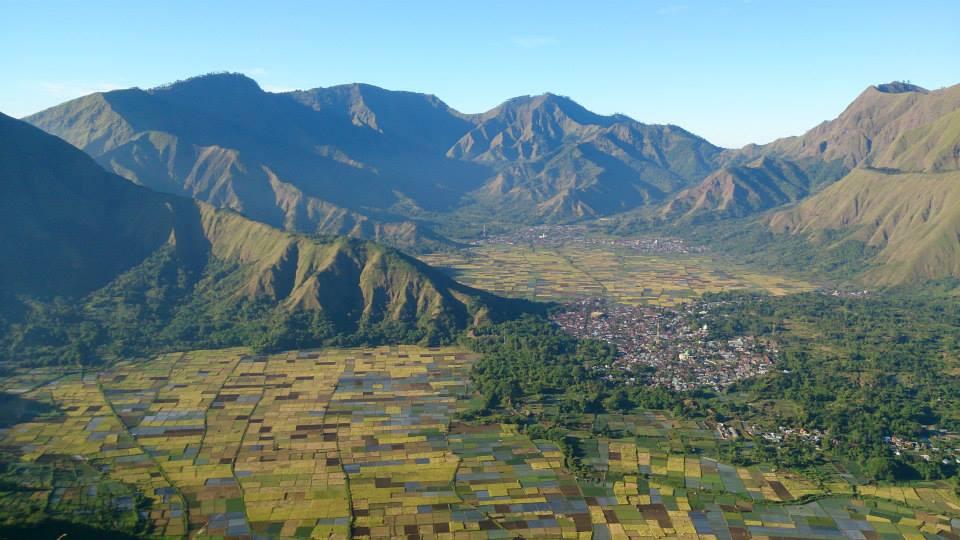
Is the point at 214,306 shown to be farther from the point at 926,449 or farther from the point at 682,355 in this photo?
the point at 926,449

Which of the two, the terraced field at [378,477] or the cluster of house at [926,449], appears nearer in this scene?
the terraced field at [378,477]

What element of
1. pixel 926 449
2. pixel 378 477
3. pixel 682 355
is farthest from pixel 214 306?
pixel 926 449

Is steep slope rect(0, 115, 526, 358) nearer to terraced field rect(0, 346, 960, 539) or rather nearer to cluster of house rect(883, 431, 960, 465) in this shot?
terraced field rect(0, 346, 960, 539)

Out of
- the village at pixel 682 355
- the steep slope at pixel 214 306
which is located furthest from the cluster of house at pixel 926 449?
the steep slope at pixel 214 306

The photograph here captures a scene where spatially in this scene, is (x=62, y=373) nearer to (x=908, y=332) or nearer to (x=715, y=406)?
(x=715, y=406)

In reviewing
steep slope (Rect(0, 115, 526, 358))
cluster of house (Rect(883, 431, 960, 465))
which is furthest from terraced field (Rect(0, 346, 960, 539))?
steep slope (Rect(0, 115, 526, 358))

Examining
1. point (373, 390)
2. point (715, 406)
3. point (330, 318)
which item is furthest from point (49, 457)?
point (715, 406)

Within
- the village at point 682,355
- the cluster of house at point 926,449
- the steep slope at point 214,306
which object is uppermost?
the steep slope at point 214,306

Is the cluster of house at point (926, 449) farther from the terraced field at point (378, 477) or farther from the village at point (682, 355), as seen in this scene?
the village at point (682, 355)
